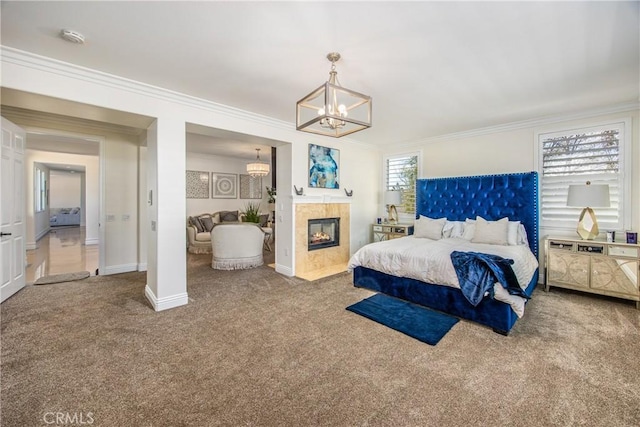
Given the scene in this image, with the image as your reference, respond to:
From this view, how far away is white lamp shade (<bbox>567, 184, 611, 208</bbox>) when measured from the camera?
352 cm

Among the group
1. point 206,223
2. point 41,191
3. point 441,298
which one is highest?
point 41,191

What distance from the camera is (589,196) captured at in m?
3.59

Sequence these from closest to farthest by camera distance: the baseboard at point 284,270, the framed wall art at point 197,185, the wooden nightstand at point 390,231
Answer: the baseboard at point 284,270
the wooden nightstand at point 390,231
the framed wall art at point 197,185

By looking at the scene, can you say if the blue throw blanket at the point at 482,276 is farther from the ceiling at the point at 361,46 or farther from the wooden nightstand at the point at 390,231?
the wooden nightstand at the point at 390,231

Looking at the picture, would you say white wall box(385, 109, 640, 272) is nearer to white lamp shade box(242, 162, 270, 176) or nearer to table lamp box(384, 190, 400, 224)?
table lamp box(384, 190, 400, 224)

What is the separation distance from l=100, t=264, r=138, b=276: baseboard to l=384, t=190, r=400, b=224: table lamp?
5.09m

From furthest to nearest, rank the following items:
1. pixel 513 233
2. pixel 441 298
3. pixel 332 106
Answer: pixel 513 233 < pixel 441 298 < pixel 332 106

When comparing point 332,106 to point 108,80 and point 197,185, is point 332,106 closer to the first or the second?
point 108,80

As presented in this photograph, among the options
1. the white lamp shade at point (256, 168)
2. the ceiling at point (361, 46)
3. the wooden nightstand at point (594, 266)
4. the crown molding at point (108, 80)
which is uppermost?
the ceiling at point (361, 46)

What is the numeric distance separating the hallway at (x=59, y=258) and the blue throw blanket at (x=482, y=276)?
227 inches

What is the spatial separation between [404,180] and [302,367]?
4.82 m

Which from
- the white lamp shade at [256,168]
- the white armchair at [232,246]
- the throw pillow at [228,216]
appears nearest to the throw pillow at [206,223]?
the throw pillow at [228,216]

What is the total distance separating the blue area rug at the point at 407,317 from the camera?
2675 millimetres

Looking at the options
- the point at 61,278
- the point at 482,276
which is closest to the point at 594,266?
the point at 482,276
